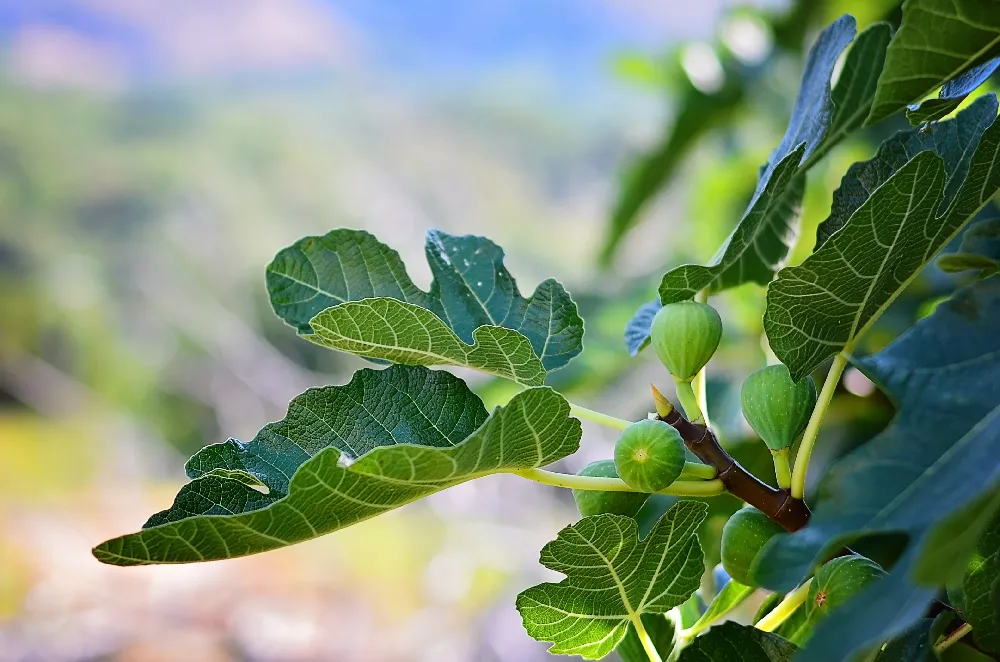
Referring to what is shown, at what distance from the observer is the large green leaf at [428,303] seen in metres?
0.49

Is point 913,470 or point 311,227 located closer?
point 913,470

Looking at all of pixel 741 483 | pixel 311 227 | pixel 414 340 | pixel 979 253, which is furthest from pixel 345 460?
pixel 311 227

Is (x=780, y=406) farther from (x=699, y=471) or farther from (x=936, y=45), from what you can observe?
(x=936, y=45)

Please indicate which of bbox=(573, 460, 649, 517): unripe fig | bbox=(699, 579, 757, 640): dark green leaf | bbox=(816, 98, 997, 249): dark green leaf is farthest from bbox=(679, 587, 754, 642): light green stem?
bbox=(816, 98, 997, 249): dark green leaf

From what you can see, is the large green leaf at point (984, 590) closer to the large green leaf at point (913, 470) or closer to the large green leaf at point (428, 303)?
the large green leaf at point (913, 470)

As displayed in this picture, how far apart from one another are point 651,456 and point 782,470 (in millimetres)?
101

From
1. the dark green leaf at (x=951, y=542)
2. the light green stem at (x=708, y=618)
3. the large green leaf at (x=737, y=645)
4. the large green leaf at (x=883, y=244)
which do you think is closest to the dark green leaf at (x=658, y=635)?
the light green stem at (x=708, y=618)

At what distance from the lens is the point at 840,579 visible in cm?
45

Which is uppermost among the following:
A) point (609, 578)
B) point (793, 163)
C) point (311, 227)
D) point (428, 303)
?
point (311, 227)

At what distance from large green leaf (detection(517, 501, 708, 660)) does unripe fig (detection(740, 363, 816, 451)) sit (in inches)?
2.4

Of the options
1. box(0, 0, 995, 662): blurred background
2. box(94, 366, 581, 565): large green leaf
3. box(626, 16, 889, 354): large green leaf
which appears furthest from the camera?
box(0, 0, 995, 662): blurred background

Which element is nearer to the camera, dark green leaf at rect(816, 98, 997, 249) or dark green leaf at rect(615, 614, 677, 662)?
dark green leaf at rect(816, 98, 997, 249)

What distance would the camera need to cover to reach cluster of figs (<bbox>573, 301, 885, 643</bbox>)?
44 cm

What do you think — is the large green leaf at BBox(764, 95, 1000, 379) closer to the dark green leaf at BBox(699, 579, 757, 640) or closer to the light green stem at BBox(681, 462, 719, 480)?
the light green stem at BBox(681, 462, 719, 480)
